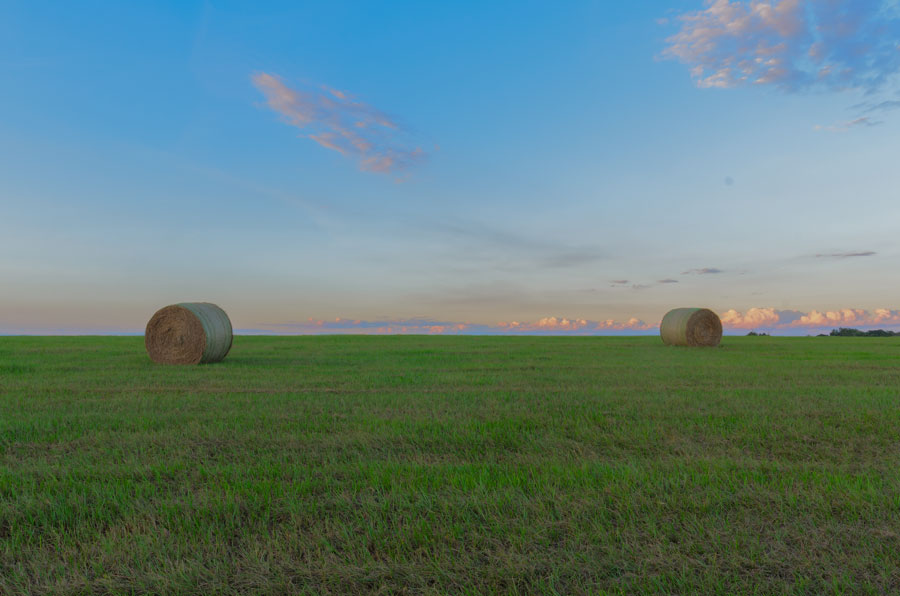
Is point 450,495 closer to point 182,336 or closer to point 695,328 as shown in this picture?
point 182,336

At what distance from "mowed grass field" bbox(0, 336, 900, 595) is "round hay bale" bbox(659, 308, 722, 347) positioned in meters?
17.0

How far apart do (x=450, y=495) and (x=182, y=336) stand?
1485cm

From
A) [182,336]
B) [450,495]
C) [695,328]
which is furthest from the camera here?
[695,328]

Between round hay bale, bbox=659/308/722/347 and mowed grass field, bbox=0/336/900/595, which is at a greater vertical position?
round hay bale, bbox=659/308/722/347

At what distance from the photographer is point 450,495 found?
4.25 m

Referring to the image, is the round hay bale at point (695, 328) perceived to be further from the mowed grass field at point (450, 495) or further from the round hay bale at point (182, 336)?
the round hay bale at point (182, 336)

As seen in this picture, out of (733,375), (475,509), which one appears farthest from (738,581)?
(733,375)

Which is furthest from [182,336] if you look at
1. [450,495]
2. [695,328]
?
[695,328]

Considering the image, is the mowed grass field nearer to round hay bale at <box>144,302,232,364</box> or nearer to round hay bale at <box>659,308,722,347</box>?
round hay bale at <box>144,302,232,364</box>

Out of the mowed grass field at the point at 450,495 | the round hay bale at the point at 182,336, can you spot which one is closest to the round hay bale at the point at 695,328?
the mowed grass field at the point at 450,495

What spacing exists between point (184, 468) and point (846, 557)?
16.9 feet

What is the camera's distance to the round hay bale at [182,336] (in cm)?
1661

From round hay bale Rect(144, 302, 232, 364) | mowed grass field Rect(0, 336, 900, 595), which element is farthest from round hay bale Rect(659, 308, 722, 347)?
round hay bale Rect(144, 302, 232, 364)

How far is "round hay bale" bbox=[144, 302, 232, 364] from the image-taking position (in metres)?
16.6
